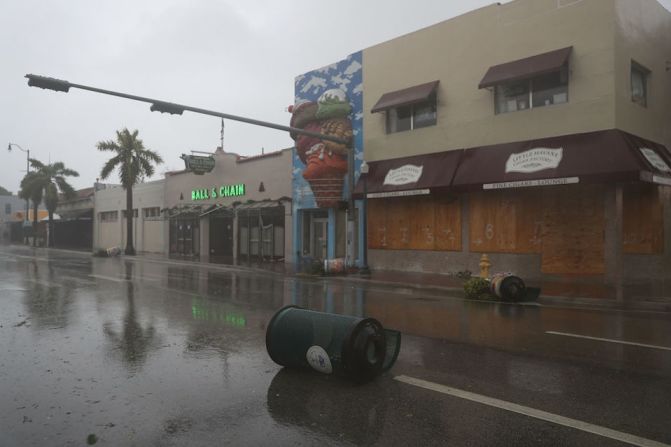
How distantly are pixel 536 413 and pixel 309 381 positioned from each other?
225 cm

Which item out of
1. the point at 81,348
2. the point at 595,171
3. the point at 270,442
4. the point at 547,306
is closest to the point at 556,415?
the point at 270,442

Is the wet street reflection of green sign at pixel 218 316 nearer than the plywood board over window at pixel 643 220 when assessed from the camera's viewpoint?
Yes

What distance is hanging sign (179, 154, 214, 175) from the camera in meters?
28.4

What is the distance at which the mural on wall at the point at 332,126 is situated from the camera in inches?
843

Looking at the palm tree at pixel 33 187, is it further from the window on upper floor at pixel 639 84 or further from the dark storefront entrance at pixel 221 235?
the window on upper floor at pixel 639 84

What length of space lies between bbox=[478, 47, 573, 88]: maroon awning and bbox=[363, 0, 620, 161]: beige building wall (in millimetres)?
→ 395

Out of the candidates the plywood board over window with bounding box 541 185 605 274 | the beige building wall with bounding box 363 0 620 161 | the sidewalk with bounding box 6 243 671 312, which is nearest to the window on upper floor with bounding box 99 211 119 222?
the sidewalk with bounding box 6 243 671 312

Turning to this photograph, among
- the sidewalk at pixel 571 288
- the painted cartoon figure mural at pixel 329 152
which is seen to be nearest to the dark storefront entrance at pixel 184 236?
the painted cartoon figure mural at pixel 329 152

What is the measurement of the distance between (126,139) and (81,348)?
29.0 metres

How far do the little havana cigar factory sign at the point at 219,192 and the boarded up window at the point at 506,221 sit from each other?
15.1m

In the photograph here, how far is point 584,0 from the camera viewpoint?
14953 mm

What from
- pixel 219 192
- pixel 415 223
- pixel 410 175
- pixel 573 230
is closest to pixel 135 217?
pixel 219 192

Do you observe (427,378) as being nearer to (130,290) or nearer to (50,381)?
(50,381)

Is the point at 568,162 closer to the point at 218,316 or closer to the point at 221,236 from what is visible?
the point at 218,316
